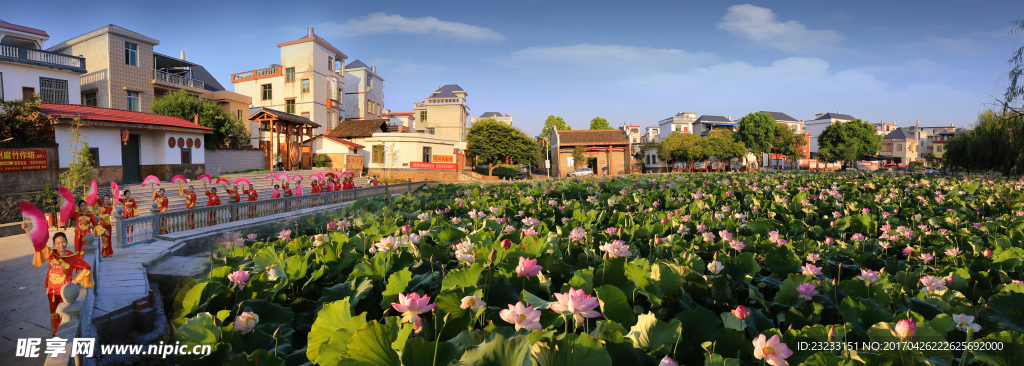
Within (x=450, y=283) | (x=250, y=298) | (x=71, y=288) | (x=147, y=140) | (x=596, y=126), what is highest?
(x=596, y=126)

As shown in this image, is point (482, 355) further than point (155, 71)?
No

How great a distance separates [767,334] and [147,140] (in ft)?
80.2

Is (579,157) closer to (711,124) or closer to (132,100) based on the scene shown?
(711,124)

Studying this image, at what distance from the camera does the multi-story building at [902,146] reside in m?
63.3

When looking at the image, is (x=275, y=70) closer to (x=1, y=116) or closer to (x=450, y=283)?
(x=1, y=116)

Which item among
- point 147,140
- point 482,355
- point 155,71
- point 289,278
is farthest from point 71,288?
point 155,71

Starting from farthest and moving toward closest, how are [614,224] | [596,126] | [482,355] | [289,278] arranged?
[596,126] → [614,224] → [289,278] → [482,355]

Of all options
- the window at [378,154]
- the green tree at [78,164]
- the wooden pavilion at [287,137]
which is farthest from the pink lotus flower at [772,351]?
the window at [378,154]

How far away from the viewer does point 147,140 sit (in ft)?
62.6

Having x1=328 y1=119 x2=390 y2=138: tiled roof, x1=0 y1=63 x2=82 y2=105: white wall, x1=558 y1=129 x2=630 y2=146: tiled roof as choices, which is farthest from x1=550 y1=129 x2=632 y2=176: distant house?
x1=0 y1=63 x2=82 y2=105: white wall

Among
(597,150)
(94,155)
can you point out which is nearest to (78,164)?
(94,155)

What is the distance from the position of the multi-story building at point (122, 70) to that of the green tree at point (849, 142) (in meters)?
60.5

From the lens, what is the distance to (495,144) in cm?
4056

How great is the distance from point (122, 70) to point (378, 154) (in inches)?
619
